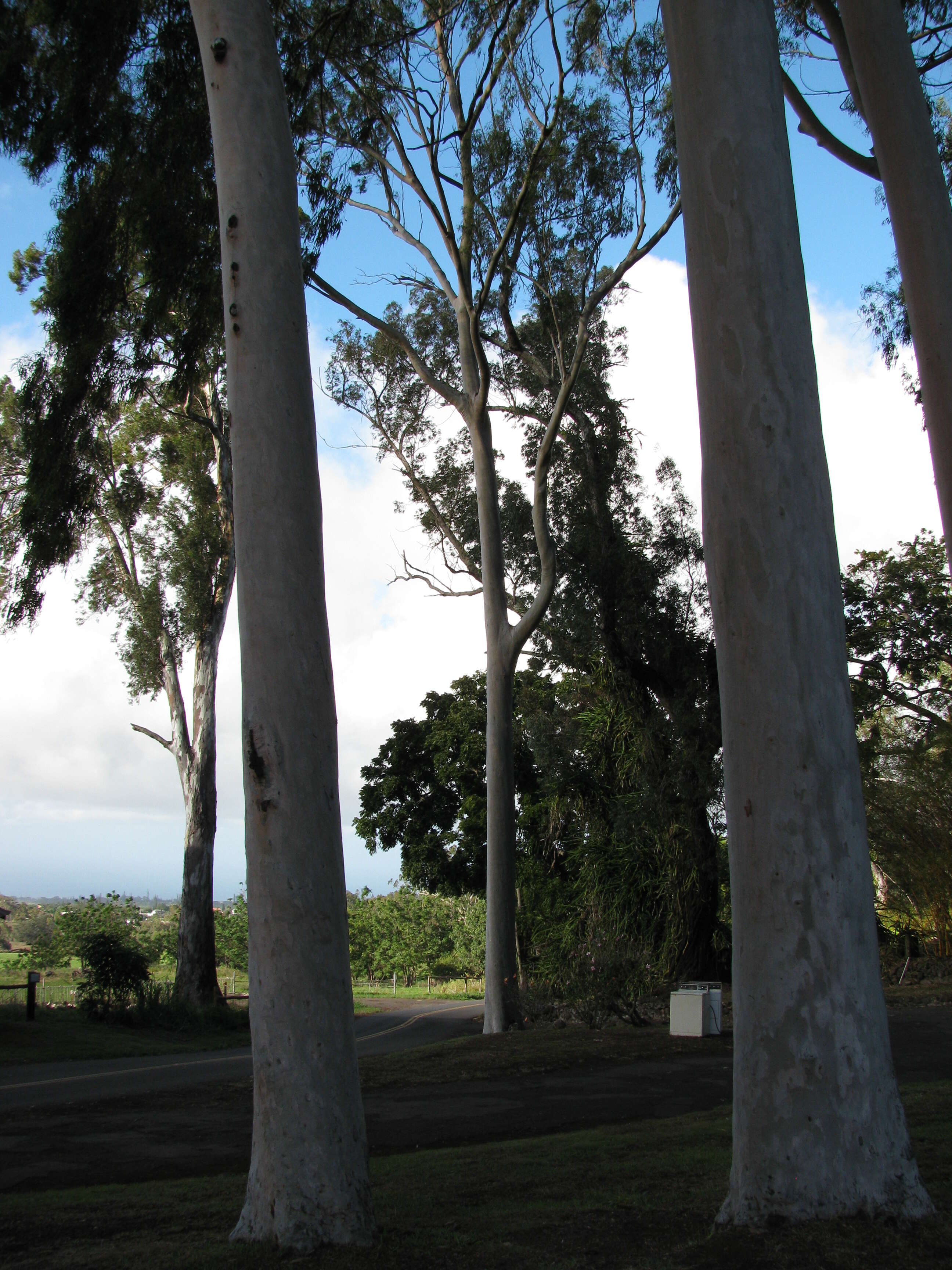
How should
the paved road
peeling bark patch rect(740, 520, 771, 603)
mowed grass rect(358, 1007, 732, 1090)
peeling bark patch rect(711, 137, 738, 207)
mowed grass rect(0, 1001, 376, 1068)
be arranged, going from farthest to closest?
mowed grass rect(0, 1001, 376, 1068) → mowed grass rect(358, 1007, 732, 1090) → the paved road → peeling bark patch rect(711, 137, 738, 207) → peeling bark patch rect(740, 520, 771, 603)

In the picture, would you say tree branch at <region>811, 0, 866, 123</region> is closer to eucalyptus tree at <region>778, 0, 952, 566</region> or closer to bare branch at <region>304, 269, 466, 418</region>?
eucalyptus tree at <region>778, 0, 952, 566</region>

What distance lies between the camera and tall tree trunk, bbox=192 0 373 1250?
3688 mm

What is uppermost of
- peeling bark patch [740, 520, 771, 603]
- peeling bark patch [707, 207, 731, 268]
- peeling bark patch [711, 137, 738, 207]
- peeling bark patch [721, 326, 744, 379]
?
peeling bark patch [711, 137, 738, 207]

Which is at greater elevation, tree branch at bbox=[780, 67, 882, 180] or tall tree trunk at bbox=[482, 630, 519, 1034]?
tree branch at bbox=[780, 67, 882, 180]

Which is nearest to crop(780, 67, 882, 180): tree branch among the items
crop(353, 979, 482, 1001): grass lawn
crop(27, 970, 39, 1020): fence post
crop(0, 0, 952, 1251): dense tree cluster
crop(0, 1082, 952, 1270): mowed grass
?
crop(0, 0, 952, 1251): dense tree cluster

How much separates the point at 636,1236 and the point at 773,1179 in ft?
1.95

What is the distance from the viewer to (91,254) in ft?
30.1

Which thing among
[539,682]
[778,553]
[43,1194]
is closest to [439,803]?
[539,682]

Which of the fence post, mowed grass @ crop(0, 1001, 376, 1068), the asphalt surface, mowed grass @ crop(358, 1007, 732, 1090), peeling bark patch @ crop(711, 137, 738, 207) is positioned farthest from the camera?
the fence post

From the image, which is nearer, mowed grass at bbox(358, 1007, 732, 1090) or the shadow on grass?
mowed grass at bbox(358, 1007, 732, 1090)

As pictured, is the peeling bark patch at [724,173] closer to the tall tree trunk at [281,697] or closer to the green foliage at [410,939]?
the tall tree trunk at [281,697]

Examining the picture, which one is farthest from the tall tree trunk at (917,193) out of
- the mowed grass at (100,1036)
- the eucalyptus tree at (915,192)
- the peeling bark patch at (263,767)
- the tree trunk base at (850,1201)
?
the mowed grass at (100,1036)

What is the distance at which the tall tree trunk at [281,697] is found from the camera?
369 centimetres

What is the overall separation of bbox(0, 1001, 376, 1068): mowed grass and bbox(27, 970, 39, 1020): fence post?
0.34 ft
